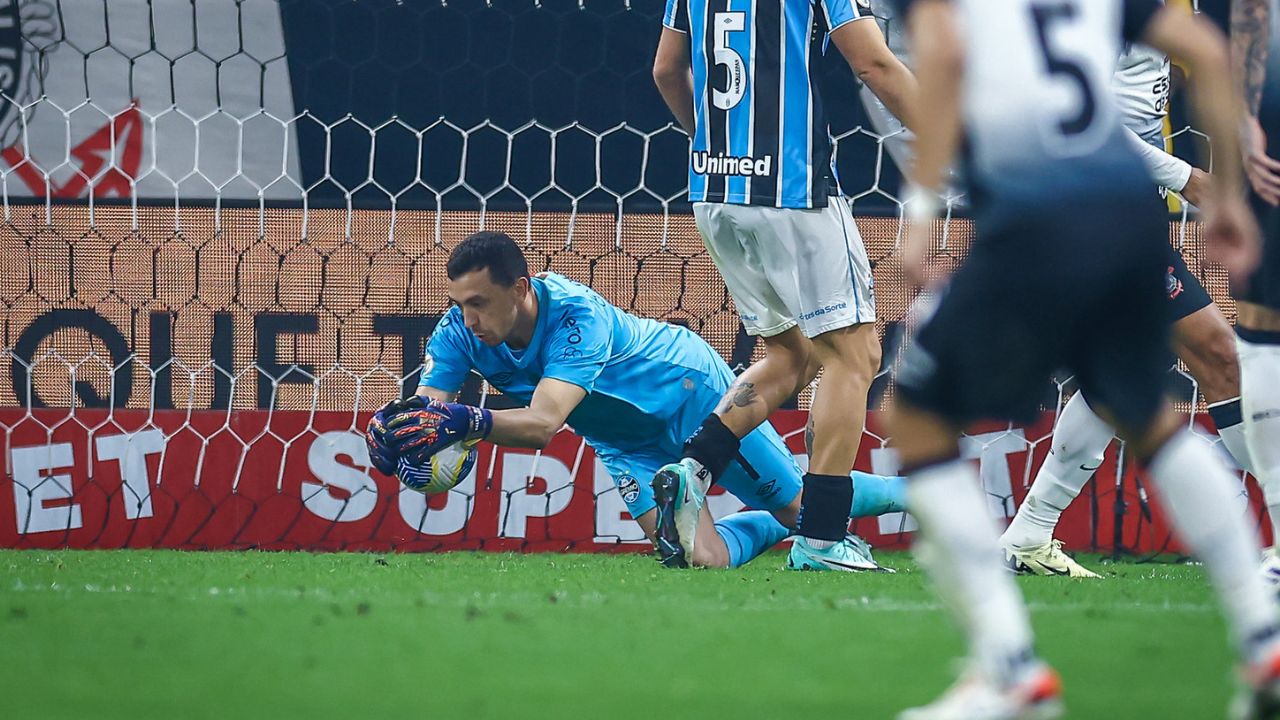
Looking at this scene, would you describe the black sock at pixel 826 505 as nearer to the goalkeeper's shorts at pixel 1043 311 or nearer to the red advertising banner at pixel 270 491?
the red advertising banner at pixel 270 491

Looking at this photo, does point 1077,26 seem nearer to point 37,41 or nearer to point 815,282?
point 815,282

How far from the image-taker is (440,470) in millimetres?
4898

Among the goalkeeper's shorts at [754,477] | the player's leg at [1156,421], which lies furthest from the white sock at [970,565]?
the goalkeeper's shorts at [754,477]

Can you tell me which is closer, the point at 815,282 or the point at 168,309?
the point at 815,282

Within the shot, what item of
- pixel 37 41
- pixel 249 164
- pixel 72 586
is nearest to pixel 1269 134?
pixel 72 586

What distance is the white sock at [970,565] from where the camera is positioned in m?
2.21

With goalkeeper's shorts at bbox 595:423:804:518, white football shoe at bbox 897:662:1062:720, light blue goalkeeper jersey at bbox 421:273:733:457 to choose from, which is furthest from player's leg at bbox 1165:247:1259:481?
white football shoe at bbox 897:662:1062:720

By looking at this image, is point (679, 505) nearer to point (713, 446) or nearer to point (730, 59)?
point (713, 446)

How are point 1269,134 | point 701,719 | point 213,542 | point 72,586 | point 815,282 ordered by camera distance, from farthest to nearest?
point 213,542 → point 815,282 → point 72,586 → point 1269,134 → point 701,719

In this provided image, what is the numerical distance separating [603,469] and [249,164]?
1741 millimetres

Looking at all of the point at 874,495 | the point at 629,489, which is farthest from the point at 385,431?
the point at 874,495

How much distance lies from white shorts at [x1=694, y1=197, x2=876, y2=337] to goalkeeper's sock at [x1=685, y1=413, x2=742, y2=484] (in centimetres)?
41

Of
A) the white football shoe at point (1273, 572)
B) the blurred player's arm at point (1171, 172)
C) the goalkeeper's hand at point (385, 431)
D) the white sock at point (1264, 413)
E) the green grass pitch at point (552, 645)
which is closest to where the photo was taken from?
the green grass pitch at point (552, 645)

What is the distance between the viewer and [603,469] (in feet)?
19.2
